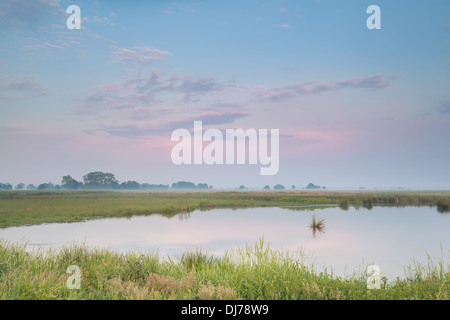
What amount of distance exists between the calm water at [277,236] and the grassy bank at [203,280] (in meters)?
5.61

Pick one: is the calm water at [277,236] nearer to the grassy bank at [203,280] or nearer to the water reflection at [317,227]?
the water reflection at [317,227]

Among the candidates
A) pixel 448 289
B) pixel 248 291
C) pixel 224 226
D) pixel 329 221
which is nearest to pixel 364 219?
pixel 329 221

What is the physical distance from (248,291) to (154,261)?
3964mm

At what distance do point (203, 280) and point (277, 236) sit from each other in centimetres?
1717

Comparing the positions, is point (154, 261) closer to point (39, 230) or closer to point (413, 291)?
point (413, 291)

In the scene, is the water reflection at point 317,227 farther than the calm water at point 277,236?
Yes

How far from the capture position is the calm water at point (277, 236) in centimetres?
1941

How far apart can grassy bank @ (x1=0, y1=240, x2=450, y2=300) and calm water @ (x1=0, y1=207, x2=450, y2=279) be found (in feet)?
18.4

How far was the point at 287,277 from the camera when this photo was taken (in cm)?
933

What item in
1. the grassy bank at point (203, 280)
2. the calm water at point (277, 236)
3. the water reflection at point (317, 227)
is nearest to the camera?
the grassy bank at point (203, 280)

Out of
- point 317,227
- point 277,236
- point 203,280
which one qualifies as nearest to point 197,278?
point 203,280

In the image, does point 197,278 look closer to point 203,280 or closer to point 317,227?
point 203,280

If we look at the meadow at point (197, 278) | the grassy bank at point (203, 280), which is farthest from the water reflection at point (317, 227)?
the grassy bank at point (203, 280)
